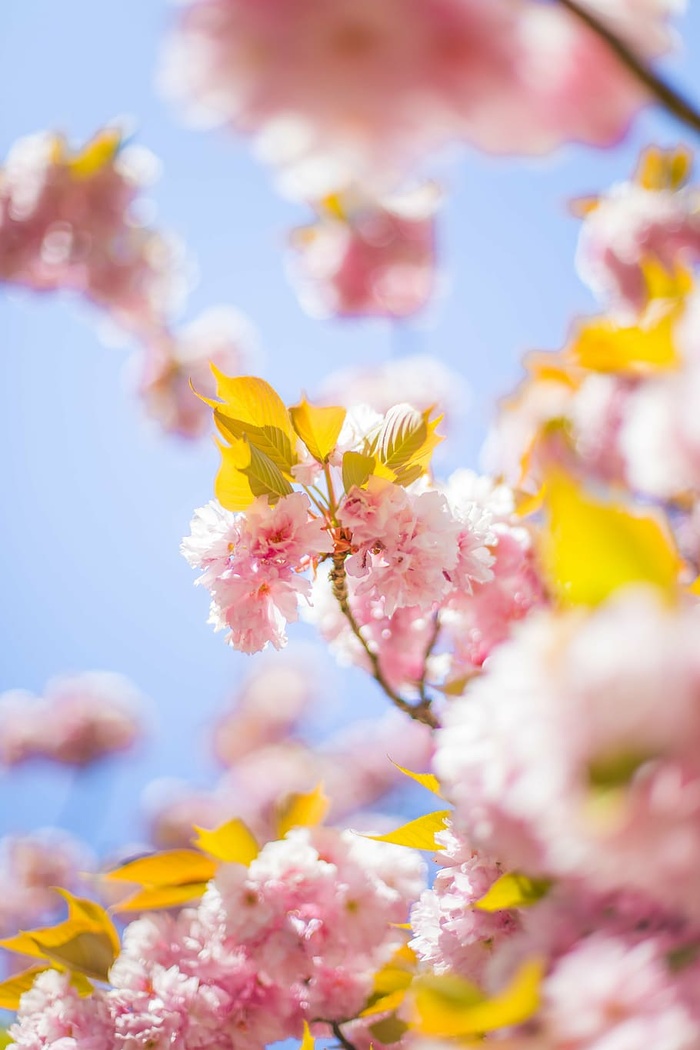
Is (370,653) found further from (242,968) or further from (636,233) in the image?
(636,233)

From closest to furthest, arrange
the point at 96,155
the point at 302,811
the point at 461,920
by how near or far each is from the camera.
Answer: the point at 461,920 < the point at 302,811 < the point at 96,155

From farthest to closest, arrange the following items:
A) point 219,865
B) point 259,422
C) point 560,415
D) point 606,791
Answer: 1. point 560,415
2. point 219,865
3. point 259,422
4. point 606,791

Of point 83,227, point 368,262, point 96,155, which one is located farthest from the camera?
point 368,262

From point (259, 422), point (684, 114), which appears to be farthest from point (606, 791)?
point (259, 422)

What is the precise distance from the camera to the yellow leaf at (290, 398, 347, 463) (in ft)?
2.85

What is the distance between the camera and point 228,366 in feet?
15.3

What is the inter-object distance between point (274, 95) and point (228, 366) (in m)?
4.35

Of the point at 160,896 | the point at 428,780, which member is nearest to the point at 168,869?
the point at 160,896

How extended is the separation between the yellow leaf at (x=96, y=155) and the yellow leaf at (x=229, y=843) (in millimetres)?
2258

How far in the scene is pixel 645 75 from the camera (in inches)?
14.5

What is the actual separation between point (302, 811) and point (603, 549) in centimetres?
86

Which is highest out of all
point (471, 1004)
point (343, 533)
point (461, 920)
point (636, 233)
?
point (636, 233)

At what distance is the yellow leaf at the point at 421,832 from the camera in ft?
2.83

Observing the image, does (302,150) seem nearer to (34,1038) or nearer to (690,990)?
(690,990)
